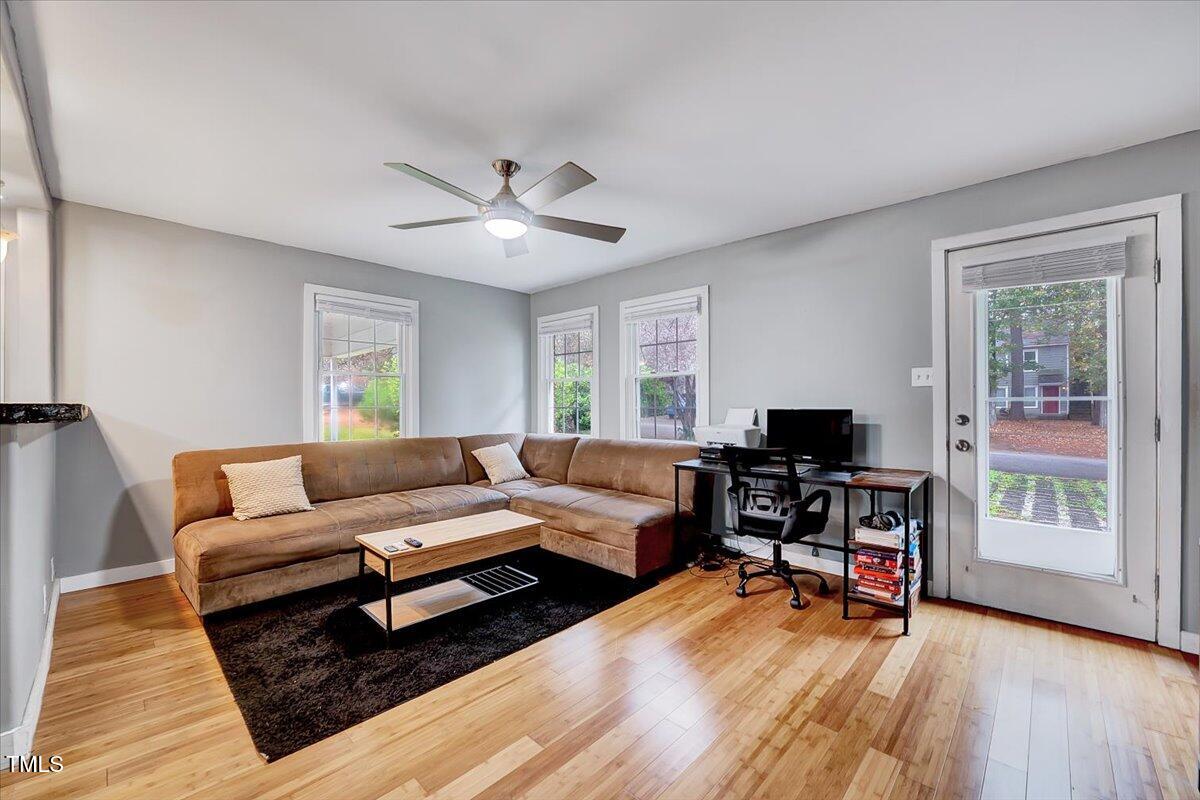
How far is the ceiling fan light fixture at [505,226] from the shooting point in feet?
8.48

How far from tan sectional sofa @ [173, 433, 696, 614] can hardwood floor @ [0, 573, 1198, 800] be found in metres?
0.44

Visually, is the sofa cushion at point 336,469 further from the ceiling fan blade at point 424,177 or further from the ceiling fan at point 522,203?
the ceiling fan blade at point 424,177

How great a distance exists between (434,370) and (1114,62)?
497cm

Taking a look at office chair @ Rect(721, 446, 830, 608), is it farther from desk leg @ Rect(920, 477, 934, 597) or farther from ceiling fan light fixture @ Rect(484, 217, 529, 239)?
ceiling fan light fixture @ Rect(484, 217, 529, 239)

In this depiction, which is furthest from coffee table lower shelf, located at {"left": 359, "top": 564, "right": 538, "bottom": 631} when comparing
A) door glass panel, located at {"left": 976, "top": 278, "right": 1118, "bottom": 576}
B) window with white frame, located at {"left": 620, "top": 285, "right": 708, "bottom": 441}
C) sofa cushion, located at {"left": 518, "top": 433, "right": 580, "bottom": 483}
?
door glass panel, located at {"left": 976, "top": 278, "right": 1118, "bottom": 576}

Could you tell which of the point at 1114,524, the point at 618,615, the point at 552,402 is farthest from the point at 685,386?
the point at 1114,524

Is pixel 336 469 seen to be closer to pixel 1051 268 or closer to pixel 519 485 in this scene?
pixel 519 485

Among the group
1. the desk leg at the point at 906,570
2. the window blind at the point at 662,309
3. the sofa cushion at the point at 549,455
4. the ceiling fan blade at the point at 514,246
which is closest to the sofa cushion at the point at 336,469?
the sofa cushion at the point at 549,455

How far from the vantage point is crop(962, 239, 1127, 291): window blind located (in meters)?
2.60

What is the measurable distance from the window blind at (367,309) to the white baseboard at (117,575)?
2232 mm

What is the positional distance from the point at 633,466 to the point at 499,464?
1409mm

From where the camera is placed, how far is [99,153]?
8.59 ft

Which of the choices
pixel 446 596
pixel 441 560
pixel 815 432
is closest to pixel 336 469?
pixel 446 596

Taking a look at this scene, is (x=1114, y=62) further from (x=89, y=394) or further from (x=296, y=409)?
(x=89, y=394)
